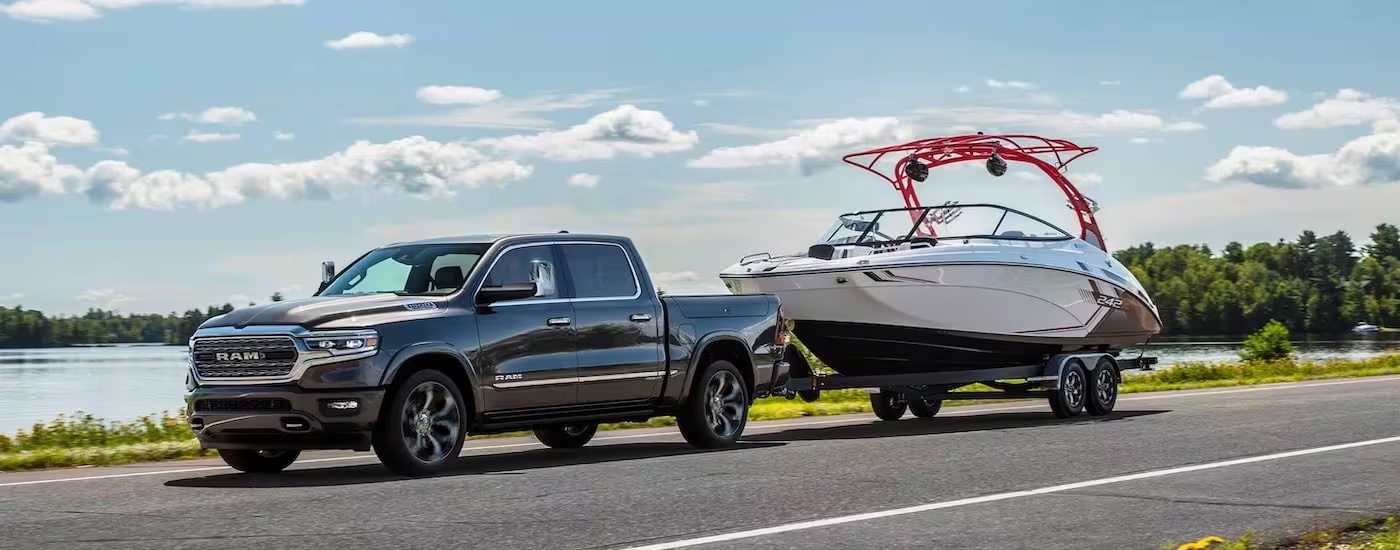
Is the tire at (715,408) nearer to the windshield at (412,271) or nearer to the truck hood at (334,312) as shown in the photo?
the windshield at (412,271)

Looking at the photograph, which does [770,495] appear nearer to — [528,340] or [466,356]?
[466,356]

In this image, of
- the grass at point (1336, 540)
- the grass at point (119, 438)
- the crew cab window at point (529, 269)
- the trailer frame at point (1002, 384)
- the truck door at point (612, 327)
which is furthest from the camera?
the trailer frame at point (1002, 384)

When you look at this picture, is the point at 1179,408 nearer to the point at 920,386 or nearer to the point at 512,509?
the point at 920,386

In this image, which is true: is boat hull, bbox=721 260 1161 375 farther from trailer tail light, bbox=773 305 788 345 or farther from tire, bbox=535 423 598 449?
tire, bbox=535 423 598 449

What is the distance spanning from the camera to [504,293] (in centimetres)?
1280

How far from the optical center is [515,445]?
1622 cm

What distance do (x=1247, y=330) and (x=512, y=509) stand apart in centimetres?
15189

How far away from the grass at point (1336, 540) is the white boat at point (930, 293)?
31.2ft

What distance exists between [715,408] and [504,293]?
123 inches

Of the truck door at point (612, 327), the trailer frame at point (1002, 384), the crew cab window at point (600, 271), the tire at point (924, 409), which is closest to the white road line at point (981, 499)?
the truck door at point (612, 327)

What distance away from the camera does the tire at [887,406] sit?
65.4ft

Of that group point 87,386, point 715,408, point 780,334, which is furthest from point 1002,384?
point 87,386

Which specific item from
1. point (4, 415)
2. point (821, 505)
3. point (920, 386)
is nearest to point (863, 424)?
point (920, 386)

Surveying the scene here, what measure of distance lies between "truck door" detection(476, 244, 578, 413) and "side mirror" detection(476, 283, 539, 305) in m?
0.11
